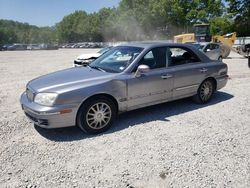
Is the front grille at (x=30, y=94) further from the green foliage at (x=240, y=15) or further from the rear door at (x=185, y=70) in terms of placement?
the green foliage at (x=240, y=15)

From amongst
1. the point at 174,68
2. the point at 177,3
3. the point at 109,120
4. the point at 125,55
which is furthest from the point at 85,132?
the point at 177,3

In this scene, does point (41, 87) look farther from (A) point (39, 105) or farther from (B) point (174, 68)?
(B) point (174, 68)

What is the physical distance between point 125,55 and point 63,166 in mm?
2690

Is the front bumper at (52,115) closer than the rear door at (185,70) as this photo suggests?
Yes

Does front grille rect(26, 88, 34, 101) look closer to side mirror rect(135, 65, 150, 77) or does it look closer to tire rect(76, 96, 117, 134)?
tire rect(76, 96, 117, 134)

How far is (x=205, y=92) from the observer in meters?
6.18

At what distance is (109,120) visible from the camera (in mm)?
4570

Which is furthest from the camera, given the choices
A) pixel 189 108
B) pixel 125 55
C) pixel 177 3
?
pixel 177 3

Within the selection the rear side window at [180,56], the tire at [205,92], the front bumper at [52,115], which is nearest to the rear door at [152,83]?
the rear side window at [180,56]

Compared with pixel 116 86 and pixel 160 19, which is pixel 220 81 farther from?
pixel 160 19

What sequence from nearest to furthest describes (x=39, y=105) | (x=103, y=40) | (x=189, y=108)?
(x=39, y=105)
(x=189, y=108)
(x=103, y=40)

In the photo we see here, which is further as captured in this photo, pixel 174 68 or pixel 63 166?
pixel 174 68

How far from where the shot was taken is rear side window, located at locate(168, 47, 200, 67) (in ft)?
17.7

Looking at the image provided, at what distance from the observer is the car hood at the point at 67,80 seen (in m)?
4.22
